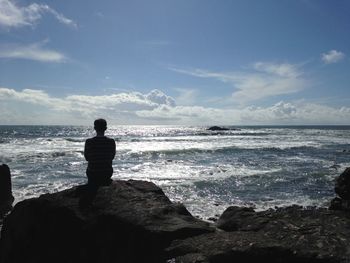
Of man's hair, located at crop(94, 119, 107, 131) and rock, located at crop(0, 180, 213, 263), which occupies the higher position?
man's hair, located at crop(94, 119, 107, 131)

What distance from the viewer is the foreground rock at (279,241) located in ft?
14.5

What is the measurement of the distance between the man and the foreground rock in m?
2.59

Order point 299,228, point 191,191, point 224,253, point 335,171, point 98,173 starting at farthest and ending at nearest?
point 335,171 → point 191,191 → point 98,173 → point 299,228 → point 224,253

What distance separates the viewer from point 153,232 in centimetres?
527

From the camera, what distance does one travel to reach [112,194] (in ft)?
21.1

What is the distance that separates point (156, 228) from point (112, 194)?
1.38 metres

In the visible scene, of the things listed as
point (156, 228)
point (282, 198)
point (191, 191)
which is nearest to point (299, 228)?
point (156, 228)

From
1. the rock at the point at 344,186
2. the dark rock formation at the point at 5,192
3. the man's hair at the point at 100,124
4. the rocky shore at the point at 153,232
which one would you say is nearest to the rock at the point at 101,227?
the rocky shore at the point at 153,232

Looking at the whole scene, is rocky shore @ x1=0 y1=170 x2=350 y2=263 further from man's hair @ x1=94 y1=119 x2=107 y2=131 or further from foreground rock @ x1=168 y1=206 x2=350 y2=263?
man's hair @ x1=94 y1=119 x2=107 y2=131

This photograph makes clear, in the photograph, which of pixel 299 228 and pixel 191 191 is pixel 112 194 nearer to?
pixel 299 228

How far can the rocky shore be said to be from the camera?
4.56 m

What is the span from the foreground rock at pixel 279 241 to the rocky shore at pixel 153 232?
10 mm

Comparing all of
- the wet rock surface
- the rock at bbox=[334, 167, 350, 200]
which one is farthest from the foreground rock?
the rock at bbox=[334, 167, 350, 200]

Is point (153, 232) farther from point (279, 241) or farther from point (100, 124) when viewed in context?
point (100, 124)
